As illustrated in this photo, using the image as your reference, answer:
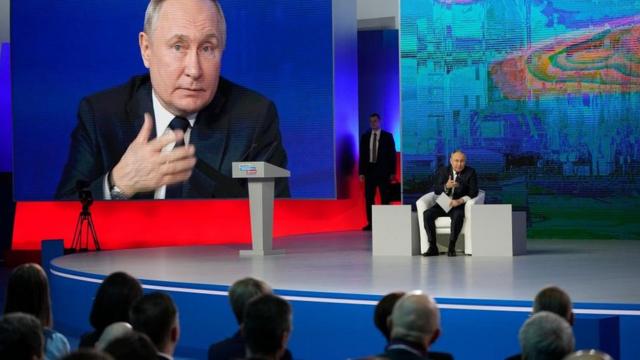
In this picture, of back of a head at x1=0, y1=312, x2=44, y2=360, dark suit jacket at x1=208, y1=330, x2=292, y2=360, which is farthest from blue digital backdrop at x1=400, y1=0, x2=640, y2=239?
back of a head at x1=0, y1=312, x2=44, y2=360

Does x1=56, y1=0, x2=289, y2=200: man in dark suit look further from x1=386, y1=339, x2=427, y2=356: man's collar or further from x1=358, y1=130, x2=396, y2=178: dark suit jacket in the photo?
x1=386, y1=339, x2=427, y2=356: man's collar

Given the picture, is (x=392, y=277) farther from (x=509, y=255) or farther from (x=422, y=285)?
(x=509, y=255)

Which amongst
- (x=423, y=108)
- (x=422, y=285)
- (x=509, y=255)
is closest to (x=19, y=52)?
(x=423, y=108)

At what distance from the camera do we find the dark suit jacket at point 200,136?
1188 centimetres

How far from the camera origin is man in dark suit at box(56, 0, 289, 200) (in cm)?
1189

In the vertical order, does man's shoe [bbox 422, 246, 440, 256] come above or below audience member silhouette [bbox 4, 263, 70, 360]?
below

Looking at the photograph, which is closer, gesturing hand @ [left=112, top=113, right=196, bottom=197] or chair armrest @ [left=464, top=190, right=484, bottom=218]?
chair armrest @ [left=464, top=190, right=484, bottom=218]

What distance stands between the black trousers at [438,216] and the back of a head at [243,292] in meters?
5.48

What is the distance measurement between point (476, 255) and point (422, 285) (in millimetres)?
2611

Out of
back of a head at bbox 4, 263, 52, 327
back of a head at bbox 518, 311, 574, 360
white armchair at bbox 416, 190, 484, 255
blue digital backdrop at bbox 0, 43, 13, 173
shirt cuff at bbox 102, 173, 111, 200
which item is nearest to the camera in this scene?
back of a head at bbox 518, 311, 574, 360

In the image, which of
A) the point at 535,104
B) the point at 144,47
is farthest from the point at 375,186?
the point at 144,47

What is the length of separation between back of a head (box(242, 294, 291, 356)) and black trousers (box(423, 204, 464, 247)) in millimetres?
6165

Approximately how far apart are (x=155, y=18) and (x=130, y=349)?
996 cm

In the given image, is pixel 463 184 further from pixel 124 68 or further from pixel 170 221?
pixel 170 221
